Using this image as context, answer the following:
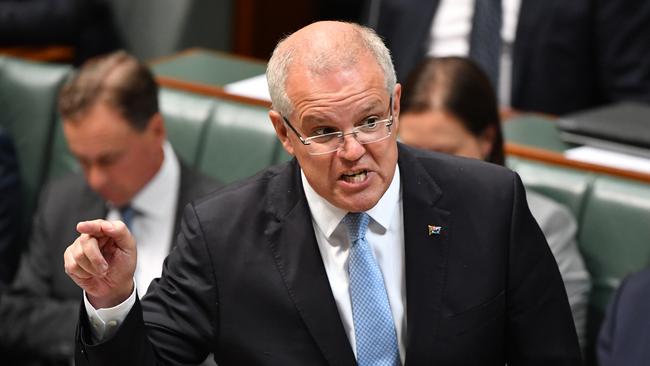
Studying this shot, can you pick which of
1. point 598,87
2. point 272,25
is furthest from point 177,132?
point 272,25

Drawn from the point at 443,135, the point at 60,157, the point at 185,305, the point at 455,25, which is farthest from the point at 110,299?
the point at 455,25

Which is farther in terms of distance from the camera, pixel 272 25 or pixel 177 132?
pixel 272 25

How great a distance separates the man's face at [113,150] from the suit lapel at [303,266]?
85 centimetres

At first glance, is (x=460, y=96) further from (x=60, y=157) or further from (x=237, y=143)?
(x=60, y=157)

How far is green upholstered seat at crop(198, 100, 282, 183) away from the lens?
8.54 ft

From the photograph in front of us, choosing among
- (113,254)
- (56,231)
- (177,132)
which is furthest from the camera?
(177,132)

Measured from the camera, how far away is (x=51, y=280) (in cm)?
256

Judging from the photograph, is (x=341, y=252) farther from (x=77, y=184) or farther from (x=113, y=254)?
(x=77, y=184)

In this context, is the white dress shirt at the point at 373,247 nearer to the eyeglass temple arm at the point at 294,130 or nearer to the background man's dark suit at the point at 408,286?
the background man's dark suit at the point at 408,286

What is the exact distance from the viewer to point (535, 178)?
7.74ft

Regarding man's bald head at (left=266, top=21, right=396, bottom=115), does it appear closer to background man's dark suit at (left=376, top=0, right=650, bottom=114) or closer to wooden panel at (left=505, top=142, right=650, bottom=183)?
wooden panel at (left=505, top=142, right=650, bottom=183)

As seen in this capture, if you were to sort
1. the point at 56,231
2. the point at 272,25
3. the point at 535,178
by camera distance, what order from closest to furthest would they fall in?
1. the point at 535,178
2. the point at 56,231
3. the point at 272,25

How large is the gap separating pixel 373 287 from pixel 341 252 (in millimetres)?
69

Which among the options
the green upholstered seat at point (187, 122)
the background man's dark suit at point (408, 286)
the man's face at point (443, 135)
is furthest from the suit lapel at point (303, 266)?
the green upholstered seat at point (187, 122)
